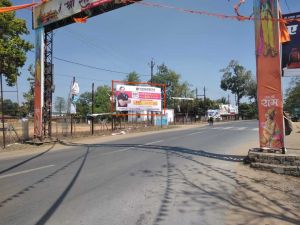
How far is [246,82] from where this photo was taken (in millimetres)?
122312

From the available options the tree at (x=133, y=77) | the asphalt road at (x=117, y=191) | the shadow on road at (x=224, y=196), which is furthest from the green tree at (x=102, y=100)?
the shadow on road at (x=224, y=196)

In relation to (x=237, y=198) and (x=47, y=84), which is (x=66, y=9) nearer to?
(x=47, y=84)

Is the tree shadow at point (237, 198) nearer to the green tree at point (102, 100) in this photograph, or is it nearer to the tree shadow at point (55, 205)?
the tree shadow at point (55, 205)

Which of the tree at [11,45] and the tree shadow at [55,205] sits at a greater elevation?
the tree at [11,45]

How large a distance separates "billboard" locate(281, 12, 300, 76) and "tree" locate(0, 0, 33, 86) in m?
24.4

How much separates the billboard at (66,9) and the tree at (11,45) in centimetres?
852

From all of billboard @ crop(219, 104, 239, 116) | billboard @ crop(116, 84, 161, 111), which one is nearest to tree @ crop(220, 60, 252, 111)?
billboard @ crop(219, 104, 239, 116)

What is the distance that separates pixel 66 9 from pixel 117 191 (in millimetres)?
15658

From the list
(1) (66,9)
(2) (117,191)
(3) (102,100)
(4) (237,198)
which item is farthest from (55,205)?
(3) (102,100)

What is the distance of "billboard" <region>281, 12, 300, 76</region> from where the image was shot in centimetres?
1201

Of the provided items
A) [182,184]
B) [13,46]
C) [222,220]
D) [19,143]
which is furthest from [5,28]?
[222,220]

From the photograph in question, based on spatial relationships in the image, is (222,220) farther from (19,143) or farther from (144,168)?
(19,143)

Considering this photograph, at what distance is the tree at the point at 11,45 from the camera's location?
A: 3098 centimetres

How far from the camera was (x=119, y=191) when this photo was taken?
8.32 metres
